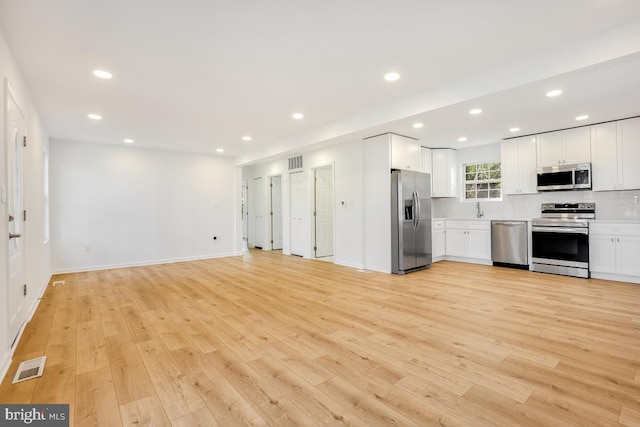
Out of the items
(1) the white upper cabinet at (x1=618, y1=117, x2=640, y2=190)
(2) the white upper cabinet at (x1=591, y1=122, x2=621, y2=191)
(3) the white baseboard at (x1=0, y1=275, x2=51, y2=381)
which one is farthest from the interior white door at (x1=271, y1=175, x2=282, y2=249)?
(1) the white upper cabinet at (x1=618, y1=117, x2=640, y2=190)

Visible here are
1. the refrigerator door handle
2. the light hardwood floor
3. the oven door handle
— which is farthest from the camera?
the refrigerator door handle

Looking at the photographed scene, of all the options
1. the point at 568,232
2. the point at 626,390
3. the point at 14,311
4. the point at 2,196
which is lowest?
the point at 626,390

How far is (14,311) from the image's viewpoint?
8.84 feet

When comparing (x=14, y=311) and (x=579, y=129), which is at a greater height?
(x=579, y=129)

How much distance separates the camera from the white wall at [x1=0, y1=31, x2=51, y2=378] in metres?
2.27

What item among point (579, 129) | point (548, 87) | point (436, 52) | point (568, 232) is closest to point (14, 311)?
point (436, 52)

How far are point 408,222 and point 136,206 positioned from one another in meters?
5.65

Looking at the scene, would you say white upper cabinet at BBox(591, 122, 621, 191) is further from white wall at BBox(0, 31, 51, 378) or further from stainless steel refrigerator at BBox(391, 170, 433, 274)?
white wall at BBox(0, 31, 51, 378)

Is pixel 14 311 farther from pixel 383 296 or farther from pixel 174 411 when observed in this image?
pixel 383 296

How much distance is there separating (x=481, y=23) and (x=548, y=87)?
1416 mm

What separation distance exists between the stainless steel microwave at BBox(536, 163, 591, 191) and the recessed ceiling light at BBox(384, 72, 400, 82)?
3.80m

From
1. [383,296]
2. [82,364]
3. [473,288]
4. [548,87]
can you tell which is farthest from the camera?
[473,288]

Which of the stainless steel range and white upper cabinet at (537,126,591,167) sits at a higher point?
white upper cabinet at (537,126,591,167)

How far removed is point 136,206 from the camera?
654 cm
